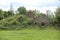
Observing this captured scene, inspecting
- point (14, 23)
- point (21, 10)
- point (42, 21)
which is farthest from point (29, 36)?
point (21, 10)

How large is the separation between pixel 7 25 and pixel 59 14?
41.7 ft

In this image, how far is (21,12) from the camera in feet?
212

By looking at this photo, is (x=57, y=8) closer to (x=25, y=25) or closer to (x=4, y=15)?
(x=25, y=25)

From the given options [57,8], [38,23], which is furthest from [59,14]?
[38,23]

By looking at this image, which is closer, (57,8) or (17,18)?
(57,8)

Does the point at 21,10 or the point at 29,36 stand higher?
the point at 21,10

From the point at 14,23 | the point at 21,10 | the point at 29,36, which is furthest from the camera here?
the point at 21,10

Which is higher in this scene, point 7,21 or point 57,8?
point 57,8

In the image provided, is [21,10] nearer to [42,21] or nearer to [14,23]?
[42,21]

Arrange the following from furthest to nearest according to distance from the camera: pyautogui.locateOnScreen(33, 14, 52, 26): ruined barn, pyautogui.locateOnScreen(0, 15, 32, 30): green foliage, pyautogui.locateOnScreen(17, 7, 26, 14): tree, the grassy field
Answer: pyautogui.locateOnScreen(17, 7, 26, 14): tree
pyautogui.locateOnScreen(33, 14, 52, 26): ruined barn
pyautogui.locateOnScreen(0, 15, 32, 30): green foliage
the grassy field

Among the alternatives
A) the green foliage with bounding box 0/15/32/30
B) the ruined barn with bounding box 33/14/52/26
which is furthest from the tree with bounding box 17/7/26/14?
the green foliage with bounding box 0/15/32/30

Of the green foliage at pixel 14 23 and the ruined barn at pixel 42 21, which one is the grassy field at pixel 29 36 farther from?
the ruined barn at pixel 42 21

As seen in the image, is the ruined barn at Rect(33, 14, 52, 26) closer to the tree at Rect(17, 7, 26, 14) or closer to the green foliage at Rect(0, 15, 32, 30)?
the green foliage at Rect(0, 15, 32, 30)

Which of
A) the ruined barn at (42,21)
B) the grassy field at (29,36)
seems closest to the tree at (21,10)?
the ruined barn at (42,21)
